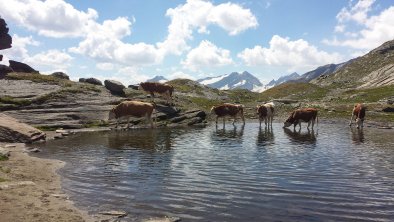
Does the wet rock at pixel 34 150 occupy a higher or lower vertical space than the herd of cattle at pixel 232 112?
lower

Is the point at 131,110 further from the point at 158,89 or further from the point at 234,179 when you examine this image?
the point at 234,179

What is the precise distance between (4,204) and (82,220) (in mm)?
2974

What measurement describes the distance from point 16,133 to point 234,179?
1957 centimetres

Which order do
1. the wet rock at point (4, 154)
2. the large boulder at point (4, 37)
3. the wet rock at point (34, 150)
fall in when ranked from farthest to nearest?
1. the large boulder at point (4, 37)
2. the wet rock at point (34, 150)
3. the wet rock at point (4, 154)

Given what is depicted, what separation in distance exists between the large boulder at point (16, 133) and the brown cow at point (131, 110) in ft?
36.0

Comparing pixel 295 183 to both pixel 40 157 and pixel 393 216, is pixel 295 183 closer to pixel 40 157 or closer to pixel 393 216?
pixel 393 216

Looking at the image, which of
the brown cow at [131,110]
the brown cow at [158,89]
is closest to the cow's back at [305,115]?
the brown cow at [131,110]

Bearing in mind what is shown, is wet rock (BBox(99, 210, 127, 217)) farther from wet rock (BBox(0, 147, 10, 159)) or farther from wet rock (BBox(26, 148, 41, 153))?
wet rock (BBox(26, 148, 41, 153))

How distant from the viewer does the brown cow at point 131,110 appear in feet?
138

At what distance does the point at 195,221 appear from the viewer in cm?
1233

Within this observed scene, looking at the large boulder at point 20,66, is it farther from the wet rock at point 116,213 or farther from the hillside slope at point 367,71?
the hillside slope at point 367,71

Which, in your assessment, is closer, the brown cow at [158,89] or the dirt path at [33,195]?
the dirt path at [33,195]

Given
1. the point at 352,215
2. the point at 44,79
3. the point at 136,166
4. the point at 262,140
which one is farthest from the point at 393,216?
the point at 44,79

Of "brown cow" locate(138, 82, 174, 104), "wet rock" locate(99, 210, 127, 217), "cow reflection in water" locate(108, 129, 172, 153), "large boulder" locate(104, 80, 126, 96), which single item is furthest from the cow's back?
"wet rock" locate(99, 210, 127, 217)
